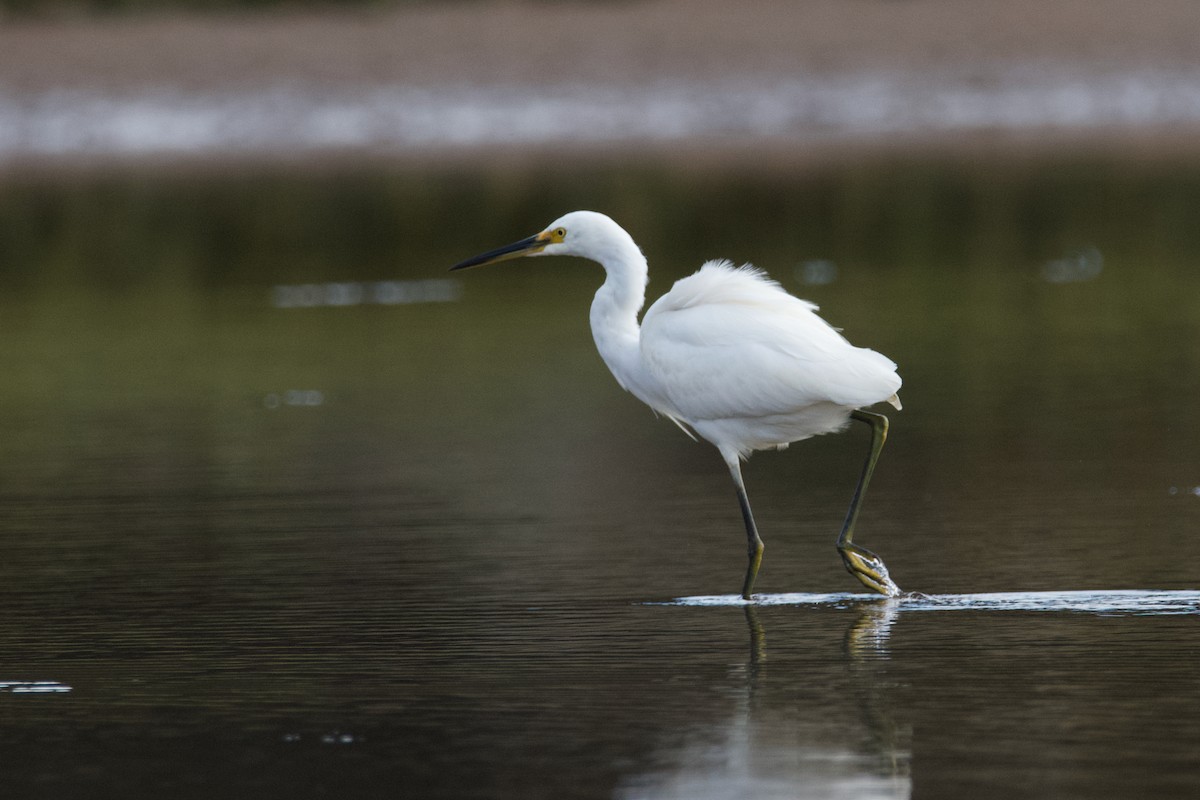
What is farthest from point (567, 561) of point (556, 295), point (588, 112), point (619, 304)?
point (588, 112)

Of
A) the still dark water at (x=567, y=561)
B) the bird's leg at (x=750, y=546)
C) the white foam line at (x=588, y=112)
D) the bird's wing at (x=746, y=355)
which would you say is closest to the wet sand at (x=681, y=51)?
the white foam line at (x=588, y=112)

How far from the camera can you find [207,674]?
770cm

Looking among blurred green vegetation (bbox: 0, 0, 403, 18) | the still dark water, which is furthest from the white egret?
blurred green vegetation (bbox: 0, 0, 403, 18)

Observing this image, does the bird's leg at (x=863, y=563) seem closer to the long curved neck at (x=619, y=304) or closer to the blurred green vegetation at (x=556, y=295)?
the long curved neck at (x=619, y=304)

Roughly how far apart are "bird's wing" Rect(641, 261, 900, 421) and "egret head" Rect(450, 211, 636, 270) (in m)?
0.43

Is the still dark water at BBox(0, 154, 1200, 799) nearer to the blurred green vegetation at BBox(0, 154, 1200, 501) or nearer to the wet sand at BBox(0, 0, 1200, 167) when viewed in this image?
the blurred green vegetation at BBox(0, 154, 1200, 501)

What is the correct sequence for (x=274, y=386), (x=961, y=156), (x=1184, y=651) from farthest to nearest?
(x=961, y=156) → (x=274, y=386) → (x=1184, y=651)

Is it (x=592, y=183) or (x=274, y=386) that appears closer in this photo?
(x=274, y=386)

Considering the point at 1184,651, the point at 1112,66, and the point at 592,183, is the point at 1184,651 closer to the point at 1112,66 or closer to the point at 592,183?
the point at 592,183

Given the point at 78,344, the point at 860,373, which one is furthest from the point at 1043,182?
the point at 860,373

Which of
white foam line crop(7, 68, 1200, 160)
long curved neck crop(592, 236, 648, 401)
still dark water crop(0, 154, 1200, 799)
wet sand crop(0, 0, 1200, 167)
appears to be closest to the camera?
still dark water crop(0, 154, 1200, 799)

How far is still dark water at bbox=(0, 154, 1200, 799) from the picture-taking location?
6.56 m

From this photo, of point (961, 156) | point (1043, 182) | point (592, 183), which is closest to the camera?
point (1043, 182)

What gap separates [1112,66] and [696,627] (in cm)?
4477
